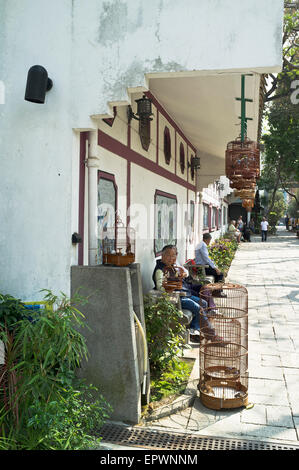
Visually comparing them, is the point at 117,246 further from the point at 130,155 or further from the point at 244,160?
the point at 244,160

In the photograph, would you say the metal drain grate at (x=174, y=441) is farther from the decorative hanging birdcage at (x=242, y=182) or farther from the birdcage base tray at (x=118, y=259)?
the decorative hanging birdcage at (x=242, y=182)

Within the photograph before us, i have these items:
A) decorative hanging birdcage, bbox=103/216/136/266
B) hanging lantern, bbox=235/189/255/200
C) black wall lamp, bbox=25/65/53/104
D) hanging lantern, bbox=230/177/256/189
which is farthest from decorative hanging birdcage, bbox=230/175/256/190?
black wall lamp, bbox=25/65/53/104

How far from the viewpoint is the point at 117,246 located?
5.23 metres

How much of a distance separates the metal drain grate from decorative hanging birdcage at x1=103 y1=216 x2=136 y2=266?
62.8 inches

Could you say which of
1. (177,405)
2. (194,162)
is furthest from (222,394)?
(194,162)

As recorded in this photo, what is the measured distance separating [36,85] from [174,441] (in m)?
3.24

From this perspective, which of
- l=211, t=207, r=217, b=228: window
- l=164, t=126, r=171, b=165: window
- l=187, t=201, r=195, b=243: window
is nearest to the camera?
l=164, t=126, r=171, b=165: window

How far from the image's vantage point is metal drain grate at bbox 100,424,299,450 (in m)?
3.23

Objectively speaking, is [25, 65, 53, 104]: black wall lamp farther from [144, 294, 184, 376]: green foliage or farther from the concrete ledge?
the concrete ledge

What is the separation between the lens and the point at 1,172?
4059mm

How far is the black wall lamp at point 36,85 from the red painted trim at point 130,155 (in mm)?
1083

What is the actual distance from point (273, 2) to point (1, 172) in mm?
2921

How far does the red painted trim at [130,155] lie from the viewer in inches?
193

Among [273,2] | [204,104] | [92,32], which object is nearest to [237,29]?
[273,2]
